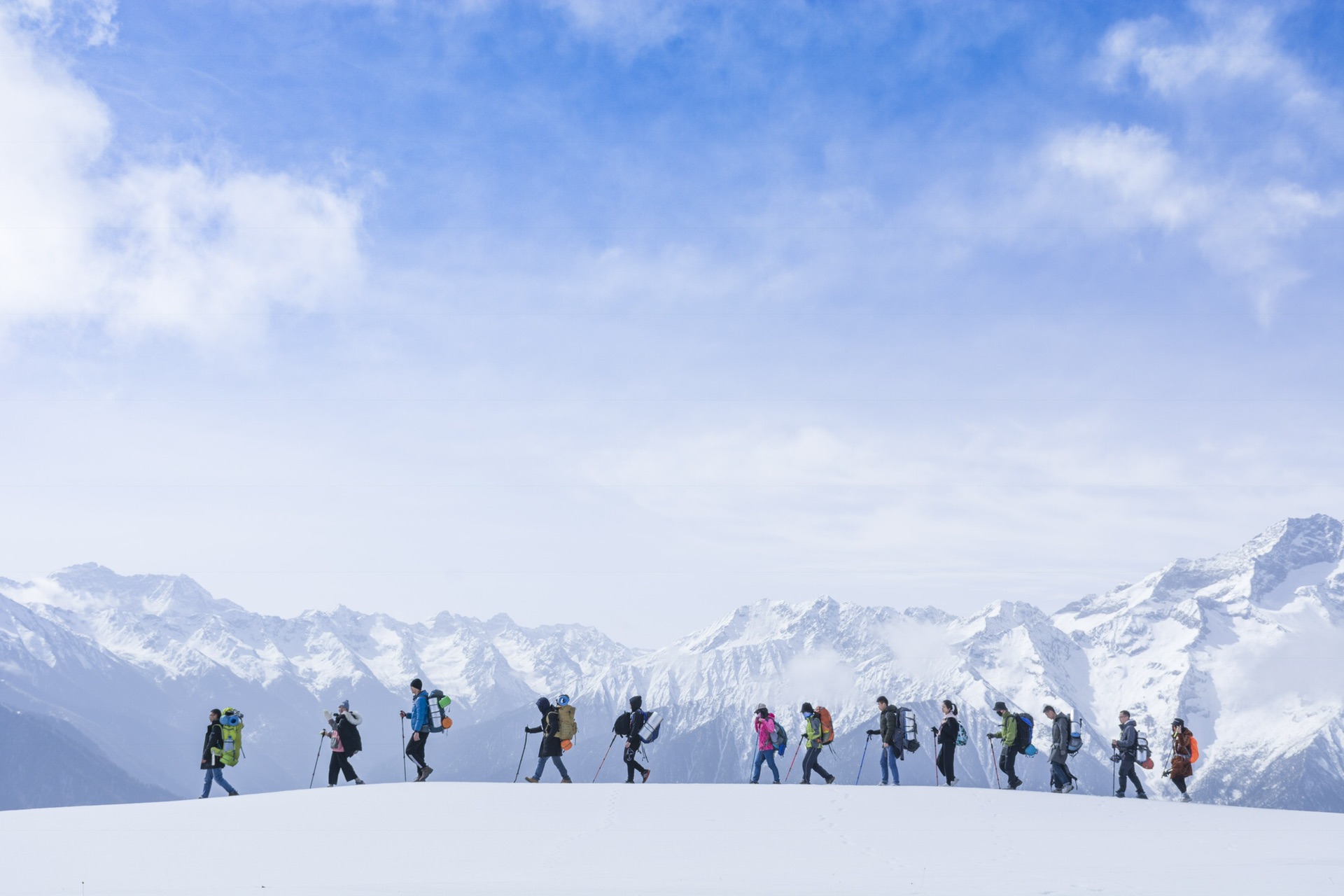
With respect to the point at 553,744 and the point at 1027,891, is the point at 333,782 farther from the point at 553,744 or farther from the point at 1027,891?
the point at 1027,891

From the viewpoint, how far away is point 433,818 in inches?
797

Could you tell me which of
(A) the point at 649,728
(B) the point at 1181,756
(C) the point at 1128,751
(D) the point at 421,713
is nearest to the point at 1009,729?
(C) the point at 1128,751

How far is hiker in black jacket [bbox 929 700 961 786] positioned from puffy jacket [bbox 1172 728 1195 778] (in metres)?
5.52

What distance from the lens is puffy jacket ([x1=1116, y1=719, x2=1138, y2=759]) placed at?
91.0ft

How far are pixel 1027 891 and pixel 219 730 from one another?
803 inches

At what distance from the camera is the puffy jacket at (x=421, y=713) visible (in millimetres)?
25625

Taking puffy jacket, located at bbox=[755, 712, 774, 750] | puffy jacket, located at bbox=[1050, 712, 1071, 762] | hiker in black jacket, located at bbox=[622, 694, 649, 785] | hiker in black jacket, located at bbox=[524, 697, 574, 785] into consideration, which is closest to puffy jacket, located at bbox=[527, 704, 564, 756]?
hiker in black jacket, located at bbox=[524, 697, 574, 785]

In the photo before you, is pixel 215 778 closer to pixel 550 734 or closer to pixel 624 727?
pixel 550 734

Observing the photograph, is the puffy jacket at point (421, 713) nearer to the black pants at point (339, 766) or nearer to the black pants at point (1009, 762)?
the black pants at point (339, 766)

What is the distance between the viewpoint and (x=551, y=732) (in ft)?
85.6

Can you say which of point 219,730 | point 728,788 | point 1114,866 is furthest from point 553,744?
point 1114,866

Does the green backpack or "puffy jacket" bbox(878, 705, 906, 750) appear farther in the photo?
"puffy jacket" bbox(878, 705, 906, 750)

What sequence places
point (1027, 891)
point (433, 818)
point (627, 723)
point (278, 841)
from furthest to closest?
point (627, 723) < point (433, 818) < point (278, 841) < point (1027, 891)

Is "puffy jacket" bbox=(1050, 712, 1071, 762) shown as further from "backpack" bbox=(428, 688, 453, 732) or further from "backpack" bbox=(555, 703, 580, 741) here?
"backpack" bbox=(428, 688, 453, 732)
